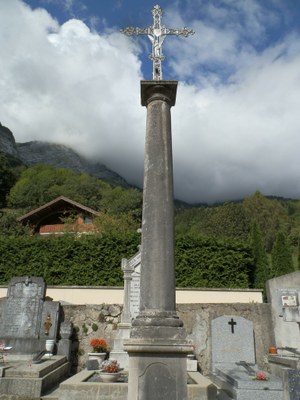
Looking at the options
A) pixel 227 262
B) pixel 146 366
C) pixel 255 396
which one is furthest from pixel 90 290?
pixel 146 366

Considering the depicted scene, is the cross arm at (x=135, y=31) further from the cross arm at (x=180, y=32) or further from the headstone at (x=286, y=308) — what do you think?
the headstone at (x=286, y=308)

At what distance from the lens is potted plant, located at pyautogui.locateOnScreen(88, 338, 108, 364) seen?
10609 mm

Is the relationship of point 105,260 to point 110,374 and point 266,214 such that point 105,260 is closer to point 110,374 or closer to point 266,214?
point 110,374

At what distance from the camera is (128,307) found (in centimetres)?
1220

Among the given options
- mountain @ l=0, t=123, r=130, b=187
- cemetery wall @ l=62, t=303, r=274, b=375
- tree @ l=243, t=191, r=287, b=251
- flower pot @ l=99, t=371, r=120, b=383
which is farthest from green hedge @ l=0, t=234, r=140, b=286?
mountain @ l=0, t=123, r=130, b=187

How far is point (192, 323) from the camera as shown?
12188 mm

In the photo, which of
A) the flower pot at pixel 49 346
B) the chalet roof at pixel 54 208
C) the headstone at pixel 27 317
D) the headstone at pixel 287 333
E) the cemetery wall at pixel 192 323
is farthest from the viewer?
the chalet roof at pixel 54 208

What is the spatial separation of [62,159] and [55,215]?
302 feet

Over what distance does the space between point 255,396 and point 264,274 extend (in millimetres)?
13079

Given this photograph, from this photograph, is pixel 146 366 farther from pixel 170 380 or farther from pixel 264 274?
pixel 264 274

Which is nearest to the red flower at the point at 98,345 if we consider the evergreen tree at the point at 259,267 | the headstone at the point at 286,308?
the headstone at the point at 286,308

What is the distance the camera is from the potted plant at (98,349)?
10.6 m

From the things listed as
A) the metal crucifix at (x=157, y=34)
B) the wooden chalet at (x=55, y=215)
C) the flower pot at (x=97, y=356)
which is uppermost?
the wooden chalet at (x=55, y=215)

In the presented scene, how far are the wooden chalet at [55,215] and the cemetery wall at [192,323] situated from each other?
1638 centimetres
